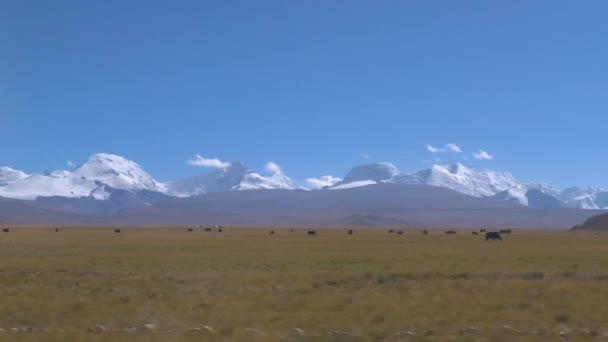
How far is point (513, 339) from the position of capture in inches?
633

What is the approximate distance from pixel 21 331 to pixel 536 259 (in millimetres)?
34877

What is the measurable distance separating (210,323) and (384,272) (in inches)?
674

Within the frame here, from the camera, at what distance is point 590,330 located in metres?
17.2

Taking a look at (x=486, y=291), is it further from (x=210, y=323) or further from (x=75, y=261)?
(x=75, y=261)

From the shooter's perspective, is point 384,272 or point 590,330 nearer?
point 590,330

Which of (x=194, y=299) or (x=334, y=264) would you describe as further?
(x=334, y=264)

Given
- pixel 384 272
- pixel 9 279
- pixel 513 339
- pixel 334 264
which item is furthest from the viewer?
pixel 334 264

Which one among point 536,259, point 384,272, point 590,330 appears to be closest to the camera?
point 590,330

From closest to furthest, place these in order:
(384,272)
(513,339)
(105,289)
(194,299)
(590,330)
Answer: (513,339), (590,330), (194,299), (105,289), (384,272)

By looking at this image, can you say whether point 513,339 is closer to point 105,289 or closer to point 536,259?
point 105,289

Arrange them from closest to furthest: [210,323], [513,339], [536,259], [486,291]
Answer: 1. [513,339]
2. [210,323]
3. [486,291]
4. [536,259]

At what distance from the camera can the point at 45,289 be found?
26.6 m

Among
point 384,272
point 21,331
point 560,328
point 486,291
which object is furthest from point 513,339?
point 384,272

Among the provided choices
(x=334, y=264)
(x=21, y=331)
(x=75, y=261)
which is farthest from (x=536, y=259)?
(x=21, y=331)
